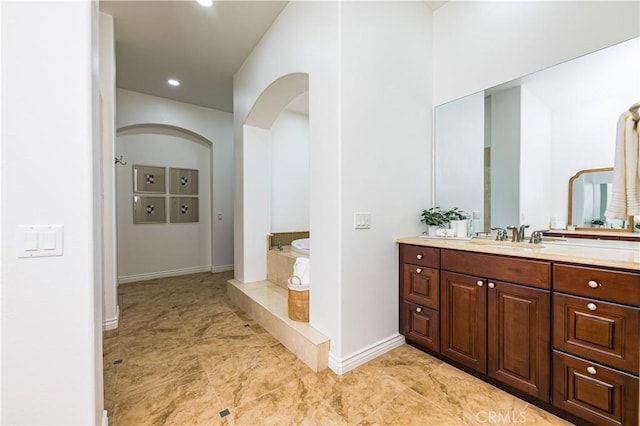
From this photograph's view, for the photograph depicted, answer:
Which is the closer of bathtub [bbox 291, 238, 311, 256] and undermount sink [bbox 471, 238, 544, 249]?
undermount sink [bbox 471, 238, 544, 249]

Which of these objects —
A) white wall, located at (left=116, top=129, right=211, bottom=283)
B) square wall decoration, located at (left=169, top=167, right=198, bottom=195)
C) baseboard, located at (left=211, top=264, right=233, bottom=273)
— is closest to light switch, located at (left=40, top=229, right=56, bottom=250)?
white wall, located at (left=116, top=129, right=211, bottom=283)

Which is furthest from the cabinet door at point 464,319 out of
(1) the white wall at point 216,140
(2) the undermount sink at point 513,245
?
(1) the white wall at point 216,140

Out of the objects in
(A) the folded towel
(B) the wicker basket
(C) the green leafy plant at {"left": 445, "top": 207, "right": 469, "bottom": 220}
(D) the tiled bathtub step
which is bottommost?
(D) the tiled bathtub step

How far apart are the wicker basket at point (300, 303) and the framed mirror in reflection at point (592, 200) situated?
6.19 feet

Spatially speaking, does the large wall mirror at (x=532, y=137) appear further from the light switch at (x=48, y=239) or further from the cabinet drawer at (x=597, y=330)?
the light switch at (x=48, y=239)

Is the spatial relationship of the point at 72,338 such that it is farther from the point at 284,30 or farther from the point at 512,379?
the point at 284,30

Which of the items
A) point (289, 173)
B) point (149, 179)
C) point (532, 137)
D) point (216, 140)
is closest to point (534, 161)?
point (532, 137)

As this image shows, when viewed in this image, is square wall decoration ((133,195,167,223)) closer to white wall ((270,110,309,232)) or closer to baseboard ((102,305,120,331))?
white wall ((270,110,309,232))

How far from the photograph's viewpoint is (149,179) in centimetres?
439

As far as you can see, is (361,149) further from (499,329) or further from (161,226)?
(161,226)

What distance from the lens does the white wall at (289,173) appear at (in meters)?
4.26

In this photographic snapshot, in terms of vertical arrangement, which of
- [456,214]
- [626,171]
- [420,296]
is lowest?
[420,296]

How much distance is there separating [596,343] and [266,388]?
172cm

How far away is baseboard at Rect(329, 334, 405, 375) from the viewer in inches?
72.4
